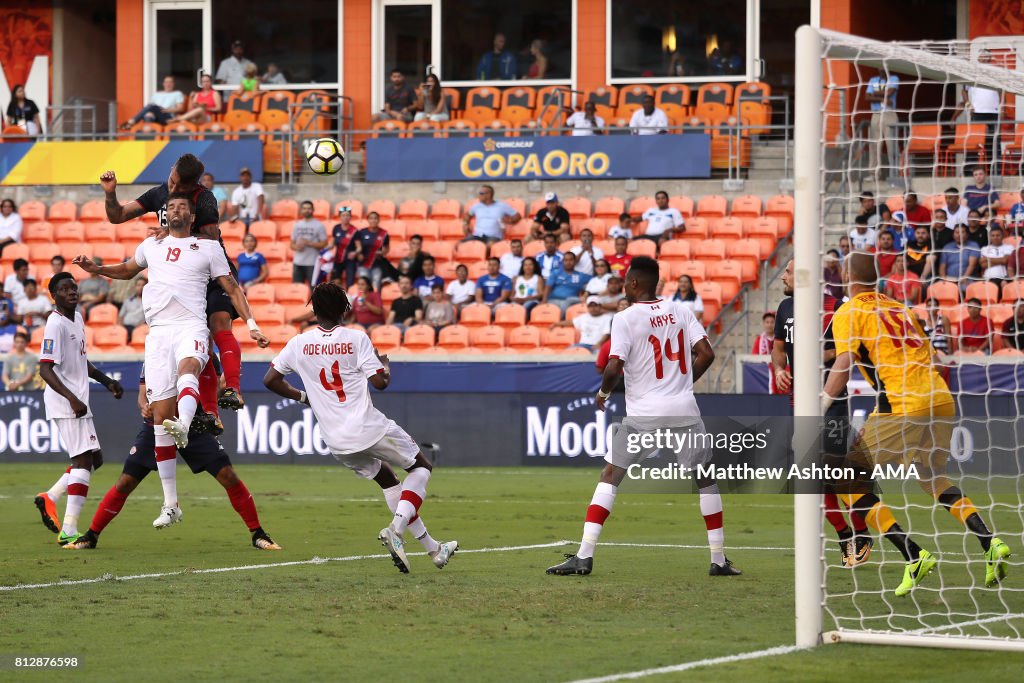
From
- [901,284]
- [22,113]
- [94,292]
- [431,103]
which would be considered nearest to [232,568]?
[901,284]

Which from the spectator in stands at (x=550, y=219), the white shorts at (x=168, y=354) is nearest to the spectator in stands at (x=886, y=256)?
the white shorts at (x=168, y=354)

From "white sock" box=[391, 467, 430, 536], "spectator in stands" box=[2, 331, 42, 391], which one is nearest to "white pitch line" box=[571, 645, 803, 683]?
"white sock" box=[391, 467, 430, 536]

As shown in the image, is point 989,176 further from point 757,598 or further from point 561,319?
point 561,319

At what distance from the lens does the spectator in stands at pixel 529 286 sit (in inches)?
948

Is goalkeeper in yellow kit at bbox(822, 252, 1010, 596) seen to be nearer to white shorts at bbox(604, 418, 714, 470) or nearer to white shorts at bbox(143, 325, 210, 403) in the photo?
white shorts at bbox(604, 418, 714, 470)

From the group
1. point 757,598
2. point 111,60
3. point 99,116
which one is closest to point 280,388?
point 757,598

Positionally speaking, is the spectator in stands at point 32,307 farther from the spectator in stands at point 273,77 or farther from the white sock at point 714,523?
the white sock at point 714,523

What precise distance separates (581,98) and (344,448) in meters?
20.9

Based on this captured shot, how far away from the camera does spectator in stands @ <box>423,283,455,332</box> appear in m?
24.0

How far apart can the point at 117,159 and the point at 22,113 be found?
326 centimetres

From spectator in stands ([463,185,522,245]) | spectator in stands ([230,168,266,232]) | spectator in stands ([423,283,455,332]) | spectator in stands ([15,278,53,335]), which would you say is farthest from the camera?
spectator in stands ([230,168,266,232])

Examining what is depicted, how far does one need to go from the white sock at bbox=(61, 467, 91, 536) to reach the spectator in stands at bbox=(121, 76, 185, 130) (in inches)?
742

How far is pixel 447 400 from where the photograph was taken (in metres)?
21.7

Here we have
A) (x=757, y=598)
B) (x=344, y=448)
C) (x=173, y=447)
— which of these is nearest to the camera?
(x=757, y=598)
